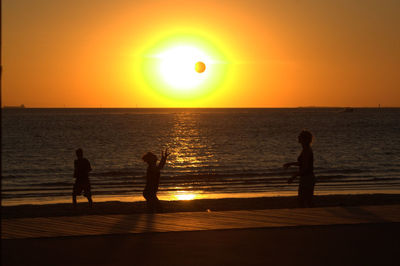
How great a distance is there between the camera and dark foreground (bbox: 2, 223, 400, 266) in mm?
7430

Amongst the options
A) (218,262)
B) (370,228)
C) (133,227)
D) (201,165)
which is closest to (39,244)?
(133,227)

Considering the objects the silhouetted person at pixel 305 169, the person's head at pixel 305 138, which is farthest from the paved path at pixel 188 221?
the person's head at pixel 305 138

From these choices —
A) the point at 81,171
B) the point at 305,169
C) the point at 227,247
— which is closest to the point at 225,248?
the point at 227,247

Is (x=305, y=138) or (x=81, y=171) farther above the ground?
(x=305, y=138)

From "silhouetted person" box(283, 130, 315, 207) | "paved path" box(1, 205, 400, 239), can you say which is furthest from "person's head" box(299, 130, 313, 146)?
"paved path" box(1, 205, 400, 239)

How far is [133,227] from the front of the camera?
9.45 metres

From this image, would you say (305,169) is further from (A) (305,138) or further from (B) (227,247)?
(B) (227,247)

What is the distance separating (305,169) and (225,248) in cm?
337

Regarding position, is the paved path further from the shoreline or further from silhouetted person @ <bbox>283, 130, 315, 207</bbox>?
the shoreline

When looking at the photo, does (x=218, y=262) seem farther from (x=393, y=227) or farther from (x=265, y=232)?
(x=393, y=227)

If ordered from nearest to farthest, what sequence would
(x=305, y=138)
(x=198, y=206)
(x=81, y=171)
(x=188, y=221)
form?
1. (x=188, y=221)
2. (x=305, y=138)
3. (x=81, y=171)
4. (x=198, y=206)

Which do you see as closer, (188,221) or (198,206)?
(188,221)

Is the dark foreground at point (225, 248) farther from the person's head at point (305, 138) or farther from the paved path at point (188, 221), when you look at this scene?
the person's head at point (305, 138)

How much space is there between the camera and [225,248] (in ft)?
26.4
